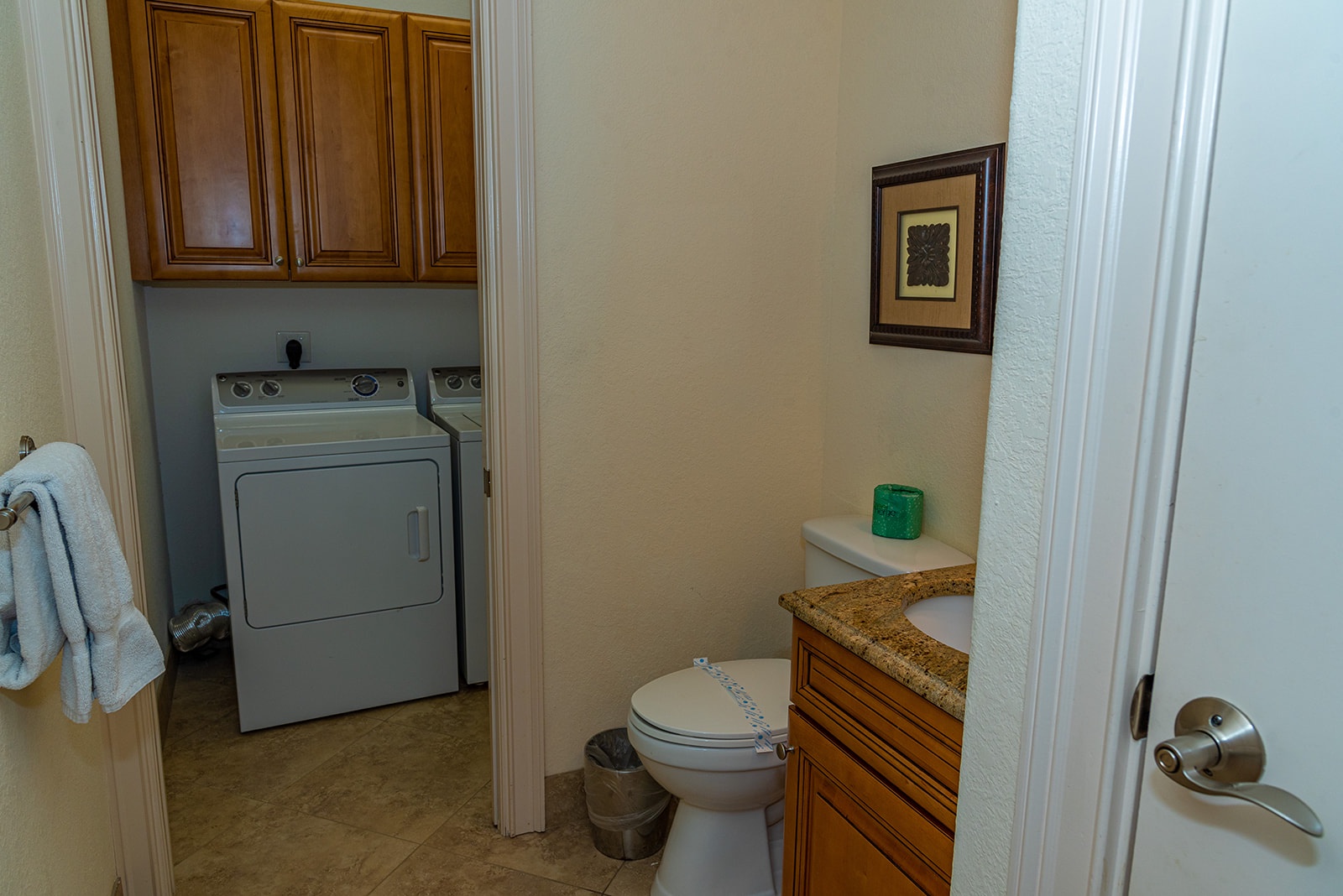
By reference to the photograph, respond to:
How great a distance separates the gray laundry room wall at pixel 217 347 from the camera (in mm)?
3035

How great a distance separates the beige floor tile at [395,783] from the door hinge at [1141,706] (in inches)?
71.2

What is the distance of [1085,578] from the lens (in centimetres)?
78

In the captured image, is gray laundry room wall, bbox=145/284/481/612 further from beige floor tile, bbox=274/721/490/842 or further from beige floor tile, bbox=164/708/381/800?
beige floor tile, bbox=274/721/490/842

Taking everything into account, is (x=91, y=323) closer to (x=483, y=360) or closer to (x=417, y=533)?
(x=483, y=360)

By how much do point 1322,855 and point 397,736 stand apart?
2.42 meters

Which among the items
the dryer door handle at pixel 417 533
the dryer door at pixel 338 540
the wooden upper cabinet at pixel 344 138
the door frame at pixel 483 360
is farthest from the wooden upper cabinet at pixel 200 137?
the door frame at pixel 483 360

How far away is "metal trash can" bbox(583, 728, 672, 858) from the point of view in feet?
6.52

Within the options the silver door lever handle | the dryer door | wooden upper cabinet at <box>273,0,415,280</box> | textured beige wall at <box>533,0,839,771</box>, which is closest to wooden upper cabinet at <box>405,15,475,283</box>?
wooden upper cabinet at <box>273,0,415,280</box>

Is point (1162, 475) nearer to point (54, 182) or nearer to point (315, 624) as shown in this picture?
point (54, 182)

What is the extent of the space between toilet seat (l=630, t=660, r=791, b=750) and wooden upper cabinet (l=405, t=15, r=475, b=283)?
1.73 m

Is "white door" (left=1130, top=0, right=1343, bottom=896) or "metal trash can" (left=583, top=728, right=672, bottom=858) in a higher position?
"white door" (left=1130, top=0, right=1343, bottom=896)

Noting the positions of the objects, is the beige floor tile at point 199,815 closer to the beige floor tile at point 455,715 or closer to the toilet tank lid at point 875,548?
the beige floor tile at point 455,715

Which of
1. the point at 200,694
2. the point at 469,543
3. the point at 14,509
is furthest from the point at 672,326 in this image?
the point at 200,694

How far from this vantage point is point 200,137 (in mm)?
2621
